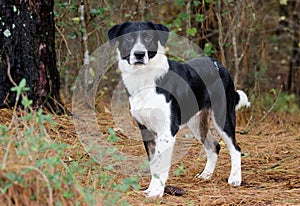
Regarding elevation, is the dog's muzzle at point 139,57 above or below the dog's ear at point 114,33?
below

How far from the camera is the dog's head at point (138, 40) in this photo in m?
4.31

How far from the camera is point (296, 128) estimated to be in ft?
24.1

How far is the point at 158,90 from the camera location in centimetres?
445

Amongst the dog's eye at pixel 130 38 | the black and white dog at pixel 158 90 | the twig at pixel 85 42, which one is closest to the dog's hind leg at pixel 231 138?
the black and white dog at pixel 158 90

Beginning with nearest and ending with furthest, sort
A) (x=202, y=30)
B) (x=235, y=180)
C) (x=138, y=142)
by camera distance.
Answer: (x=235, y=180) → (x=138, y=142) → (x=202, y=30)

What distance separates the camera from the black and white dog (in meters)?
4.40

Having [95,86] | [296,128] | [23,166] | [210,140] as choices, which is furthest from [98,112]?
[23,166]

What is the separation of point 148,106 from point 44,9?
2.11m

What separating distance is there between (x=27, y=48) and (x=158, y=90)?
193cm

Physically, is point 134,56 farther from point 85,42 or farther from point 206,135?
point 85,42

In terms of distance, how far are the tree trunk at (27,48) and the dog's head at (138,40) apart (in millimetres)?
1426

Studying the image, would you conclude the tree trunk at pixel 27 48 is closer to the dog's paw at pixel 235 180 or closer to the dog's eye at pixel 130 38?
the dog's eye at pixel 130 38

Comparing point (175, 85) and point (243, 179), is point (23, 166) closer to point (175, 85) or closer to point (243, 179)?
→ point (175, 85)

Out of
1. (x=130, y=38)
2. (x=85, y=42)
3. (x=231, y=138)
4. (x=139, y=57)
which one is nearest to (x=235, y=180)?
(x=231, y=138)
